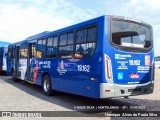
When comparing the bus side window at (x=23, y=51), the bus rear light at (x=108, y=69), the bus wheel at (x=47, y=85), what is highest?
the bus side window at (x=23, y=51)

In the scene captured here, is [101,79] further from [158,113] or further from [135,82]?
[158,113]

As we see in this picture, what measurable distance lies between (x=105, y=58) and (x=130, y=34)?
4.86 feet

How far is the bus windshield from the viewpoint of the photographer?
877cm

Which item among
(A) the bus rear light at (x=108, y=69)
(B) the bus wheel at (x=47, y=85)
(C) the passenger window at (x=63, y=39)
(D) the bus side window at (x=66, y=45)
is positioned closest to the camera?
(A) the bus rear light at (x=108, y=69)

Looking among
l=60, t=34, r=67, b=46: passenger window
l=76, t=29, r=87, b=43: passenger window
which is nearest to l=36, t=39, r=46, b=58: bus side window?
l=60, t=34, r=67, b=46: passenger window

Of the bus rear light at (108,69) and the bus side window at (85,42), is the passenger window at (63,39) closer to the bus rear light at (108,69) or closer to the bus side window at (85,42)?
the bus side window at (85,42)

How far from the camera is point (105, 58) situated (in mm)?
8344

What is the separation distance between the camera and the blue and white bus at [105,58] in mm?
8422

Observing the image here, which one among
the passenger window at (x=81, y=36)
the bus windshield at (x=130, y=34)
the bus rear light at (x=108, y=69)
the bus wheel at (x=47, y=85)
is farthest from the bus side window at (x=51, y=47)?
the bus rear light at (x=108, y=69)

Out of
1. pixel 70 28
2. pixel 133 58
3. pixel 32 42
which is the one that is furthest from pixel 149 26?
pixel 32 42

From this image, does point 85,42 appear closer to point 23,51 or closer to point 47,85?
point 47,85

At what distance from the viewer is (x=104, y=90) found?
324 inches

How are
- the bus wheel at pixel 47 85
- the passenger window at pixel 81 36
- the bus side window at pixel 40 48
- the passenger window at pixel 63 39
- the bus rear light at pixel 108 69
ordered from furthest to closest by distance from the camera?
the bus side window at pixel 40 48, the bus wheel at pixel 47 85, the passenger window at pixel 63 39, the passenger window at pixel 81 36, the bus rear light at pixel 108 69

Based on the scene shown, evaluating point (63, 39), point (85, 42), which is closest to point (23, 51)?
point (63, 39)
